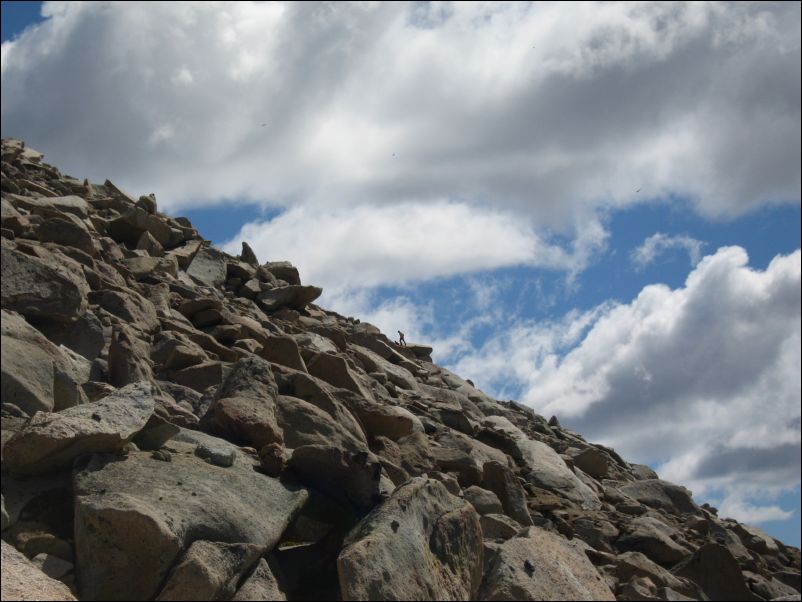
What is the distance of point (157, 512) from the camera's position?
8.63 metres

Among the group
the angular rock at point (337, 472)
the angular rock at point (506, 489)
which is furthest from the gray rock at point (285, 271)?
the angular rock at point (337, 472)

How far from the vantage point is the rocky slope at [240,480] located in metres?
8.51

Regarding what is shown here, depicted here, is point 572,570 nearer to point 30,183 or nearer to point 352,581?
point 352,581

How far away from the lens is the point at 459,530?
974 centimetres

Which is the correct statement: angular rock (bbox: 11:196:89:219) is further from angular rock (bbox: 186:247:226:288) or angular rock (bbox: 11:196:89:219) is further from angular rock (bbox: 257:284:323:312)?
angular rock (bbox: 257:284:323:312)

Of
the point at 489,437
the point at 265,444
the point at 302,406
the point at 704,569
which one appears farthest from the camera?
the point at 489,437

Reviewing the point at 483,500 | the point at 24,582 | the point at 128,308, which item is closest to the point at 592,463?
the point at 483,500

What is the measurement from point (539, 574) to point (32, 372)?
5.73 meters

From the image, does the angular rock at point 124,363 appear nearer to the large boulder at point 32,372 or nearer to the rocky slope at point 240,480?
the rocky slope at point 240,480

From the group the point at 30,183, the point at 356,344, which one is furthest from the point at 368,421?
the point at 30,183

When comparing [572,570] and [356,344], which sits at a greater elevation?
[356,344]

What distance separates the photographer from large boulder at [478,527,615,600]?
8836mm

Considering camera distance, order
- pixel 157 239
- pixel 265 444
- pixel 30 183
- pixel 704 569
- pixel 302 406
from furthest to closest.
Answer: pixel 157 239 → pixel 30 183 → pixel 704 569 → pixel 302 406 → pixel 265 444

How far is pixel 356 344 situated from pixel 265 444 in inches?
548
